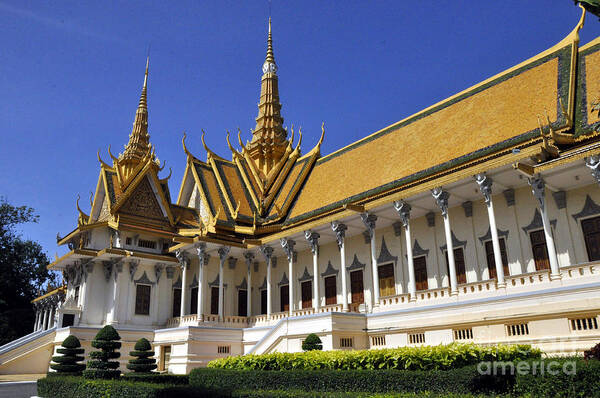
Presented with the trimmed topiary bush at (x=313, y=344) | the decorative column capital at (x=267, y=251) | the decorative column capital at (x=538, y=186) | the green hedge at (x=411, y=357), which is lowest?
the green hedge at (x=411, y=357)

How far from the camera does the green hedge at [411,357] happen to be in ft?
28.9

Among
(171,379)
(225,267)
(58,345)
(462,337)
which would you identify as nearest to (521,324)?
(462,337)

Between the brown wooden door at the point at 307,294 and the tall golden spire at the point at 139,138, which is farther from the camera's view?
the tall golden spire at the point at 139,138

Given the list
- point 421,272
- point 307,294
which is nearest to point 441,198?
point 421,272

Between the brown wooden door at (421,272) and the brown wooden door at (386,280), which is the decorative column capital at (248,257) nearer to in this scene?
the brown wooden door at (386,280)

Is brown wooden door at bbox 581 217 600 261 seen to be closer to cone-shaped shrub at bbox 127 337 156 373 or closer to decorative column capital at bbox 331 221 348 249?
decorative column capital at bbox 331 221 348 249

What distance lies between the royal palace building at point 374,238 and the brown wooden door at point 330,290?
0.07 m

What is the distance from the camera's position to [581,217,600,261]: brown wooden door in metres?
14.4

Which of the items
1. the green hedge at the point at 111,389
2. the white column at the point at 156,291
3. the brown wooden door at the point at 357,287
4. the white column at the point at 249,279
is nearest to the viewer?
the green hedge at the point at 111,389

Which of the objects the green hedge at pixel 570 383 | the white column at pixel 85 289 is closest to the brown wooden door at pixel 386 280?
the green hedge at pixel 570 383

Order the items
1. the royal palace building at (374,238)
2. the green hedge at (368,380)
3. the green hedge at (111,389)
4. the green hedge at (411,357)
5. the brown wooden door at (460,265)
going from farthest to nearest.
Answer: the brown wooden door at (460,265) < the royal palace building at (374,238) < the green hedge at (111,389) < the green hedge at (411,357) < the green hedge at (368,380)

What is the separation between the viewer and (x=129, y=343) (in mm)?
23125

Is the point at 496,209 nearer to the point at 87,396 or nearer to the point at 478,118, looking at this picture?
the point at 478,118

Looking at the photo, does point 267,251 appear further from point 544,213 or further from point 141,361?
point 544,213
